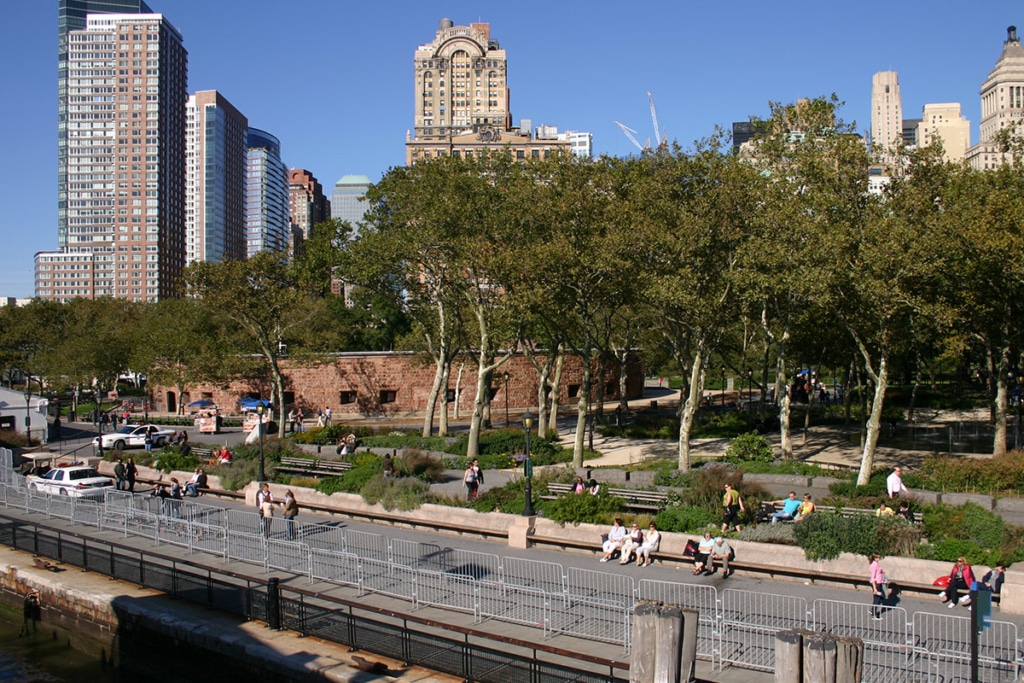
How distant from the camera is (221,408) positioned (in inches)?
2315

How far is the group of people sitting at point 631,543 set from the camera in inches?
718

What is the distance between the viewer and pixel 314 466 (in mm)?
29703

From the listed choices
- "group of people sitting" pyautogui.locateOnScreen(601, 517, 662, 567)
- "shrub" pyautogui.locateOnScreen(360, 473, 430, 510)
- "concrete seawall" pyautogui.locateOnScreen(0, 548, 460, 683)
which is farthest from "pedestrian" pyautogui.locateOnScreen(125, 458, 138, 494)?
"group of people sitting" pyautogui.locateOnScreen(601, 517, 662, 567)

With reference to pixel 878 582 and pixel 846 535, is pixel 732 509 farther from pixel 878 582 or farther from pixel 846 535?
pixel 878 582

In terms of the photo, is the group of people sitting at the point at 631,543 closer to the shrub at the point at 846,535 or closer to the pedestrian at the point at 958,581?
the shrub at the point at 846,535

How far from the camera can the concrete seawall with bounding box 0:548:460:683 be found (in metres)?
13.8

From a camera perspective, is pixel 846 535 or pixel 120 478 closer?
pixel 846 535

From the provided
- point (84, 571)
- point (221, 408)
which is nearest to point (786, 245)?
point (84, 571)

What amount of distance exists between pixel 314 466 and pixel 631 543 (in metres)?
14.9

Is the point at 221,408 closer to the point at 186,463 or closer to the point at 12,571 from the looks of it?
the point at 186,463

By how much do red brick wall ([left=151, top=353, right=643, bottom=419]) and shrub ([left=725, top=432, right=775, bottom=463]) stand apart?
28901 millimetres

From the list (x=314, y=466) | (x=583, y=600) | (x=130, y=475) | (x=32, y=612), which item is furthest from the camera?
(x=314, y=466)

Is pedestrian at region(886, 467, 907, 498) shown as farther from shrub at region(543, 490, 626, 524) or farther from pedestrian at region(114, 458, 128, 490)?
pedestrian at region(114, 458, 128, 490)

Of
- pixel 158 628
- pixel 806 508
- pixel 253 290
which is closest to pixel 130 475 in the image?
pixel 158 628
